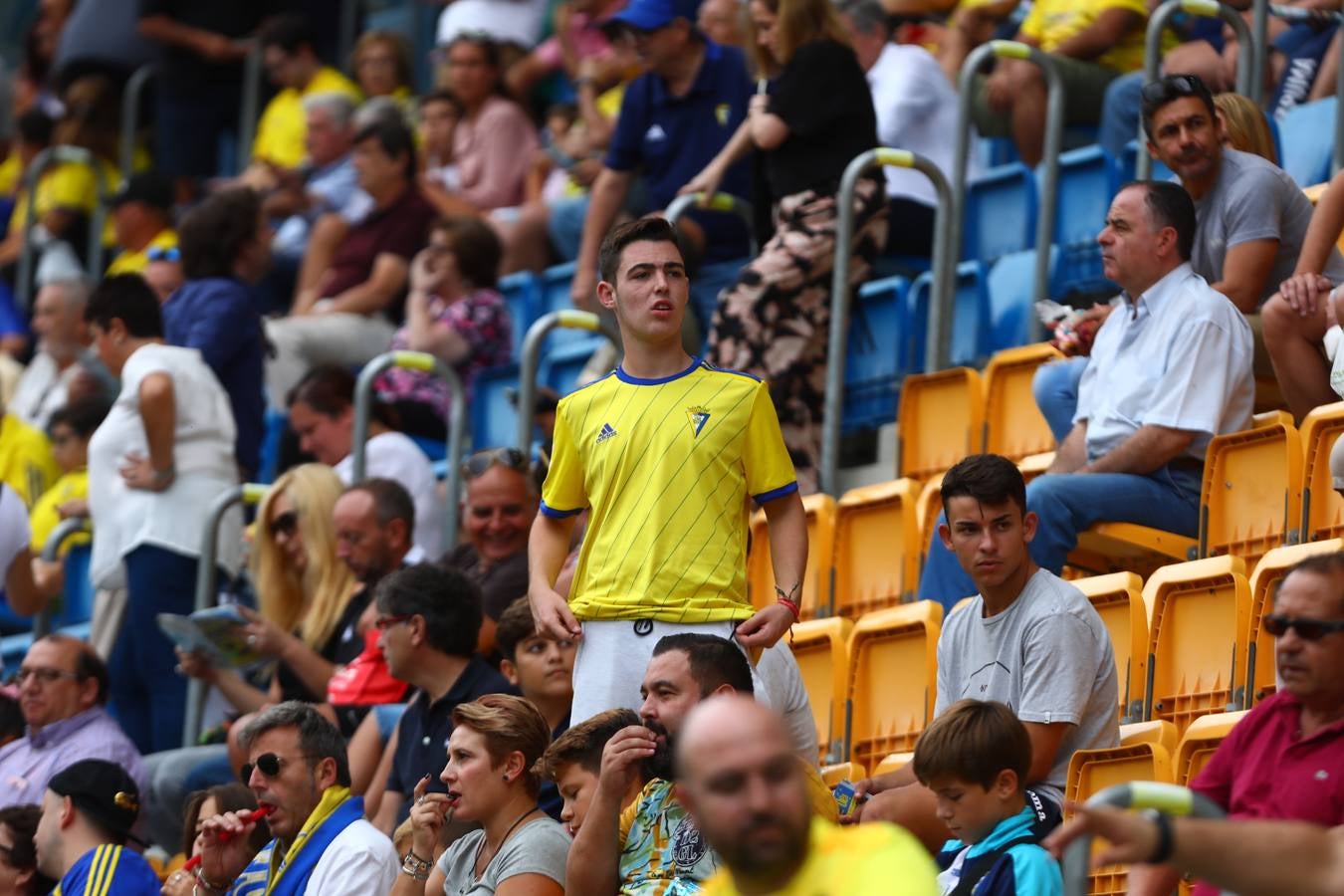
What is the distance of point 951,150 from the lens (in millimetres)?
8906

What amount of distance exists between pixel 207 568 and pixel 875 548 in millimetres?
2346

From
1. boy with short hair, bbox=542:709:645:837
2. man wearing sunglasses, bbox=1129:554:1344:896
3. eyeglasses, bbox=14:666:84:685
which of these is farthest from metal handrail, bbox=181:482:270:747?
man wearing sunglasses, bbox=1129:554:1344:896

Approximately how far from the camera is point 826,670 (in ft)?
21.6

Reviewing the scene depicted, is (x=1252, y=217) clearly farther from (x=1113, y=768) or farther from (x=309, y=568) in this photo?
(x=309, y=568)

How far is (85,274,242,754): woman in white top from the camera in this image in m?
8.27

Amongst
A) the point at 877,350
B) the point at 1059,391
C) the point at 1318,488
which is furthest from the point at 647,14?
the point at 1318,488

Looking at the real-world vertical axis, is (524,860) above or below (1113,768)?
below

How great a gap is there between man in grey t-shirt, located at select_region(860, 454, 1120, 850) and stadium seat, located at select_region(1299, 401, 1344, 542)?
96cm

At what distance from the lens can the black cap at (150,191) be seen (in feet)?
37.3

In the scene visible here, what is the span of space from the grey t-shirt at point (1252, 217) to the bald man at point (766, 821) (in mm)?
3511

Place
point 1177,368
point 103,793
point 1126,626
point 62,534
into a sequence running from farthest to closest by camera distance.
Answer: point 62,534
point 103,793
point 1177,368
point 1126,626

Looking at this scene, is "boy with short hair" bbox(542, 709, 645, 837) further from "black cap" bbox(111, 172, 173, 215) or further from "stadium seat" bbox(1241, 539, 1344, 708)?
"black cap" bbox(111, 172, 173, 215)

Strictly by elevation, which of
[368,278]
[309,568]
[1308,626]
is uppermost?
[368,278]

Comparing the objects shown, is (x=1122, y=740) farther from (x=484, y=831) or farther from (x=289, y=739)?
(x=289, y=739)
